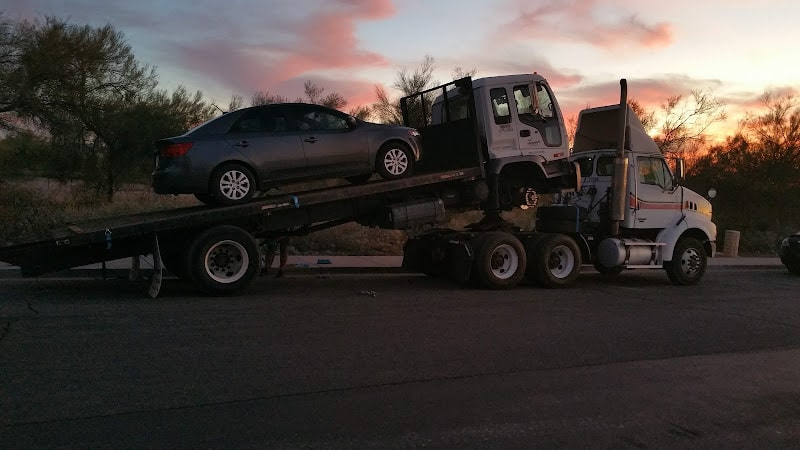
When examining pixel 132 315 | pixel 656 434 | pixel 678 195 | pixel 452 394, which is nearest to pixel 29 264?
pixel 132 315

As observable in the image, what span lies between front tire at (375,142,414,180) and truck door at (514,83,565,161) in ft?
7.40

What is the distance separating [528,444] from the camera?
14.1ft

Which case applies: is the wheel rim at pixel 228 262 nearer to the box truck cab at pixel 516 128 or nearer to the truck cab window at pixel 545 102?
the box truck cab at pixel 516 128

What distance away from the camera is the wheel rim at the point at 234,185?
962 cm

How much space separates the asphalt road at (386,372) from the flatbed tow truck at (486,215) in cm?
76

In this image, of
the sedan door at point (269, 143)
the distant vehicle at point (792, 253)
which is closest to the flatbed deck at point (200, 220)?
the sedan door at point (269, 143)

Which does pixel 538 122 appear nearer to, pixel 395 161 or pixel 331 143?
pixel 395 161

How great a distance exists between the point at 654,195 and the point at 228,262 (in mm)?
8604

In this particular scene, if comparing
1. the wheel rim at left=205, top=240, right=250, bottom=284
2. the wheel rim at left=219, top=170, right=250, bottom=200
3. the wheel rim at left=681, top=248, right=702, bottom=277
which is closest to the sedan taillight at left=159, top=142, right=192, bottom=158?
the wheel rim at left=219, top=170, right=250, bottom=200

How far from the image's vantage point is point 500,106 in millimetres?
11633

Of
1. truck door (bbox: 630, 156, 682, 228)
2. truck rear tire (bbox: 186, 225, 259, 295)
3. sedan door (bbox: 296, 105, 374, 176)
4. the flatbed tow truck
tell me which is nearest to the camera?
truck rear tire (bbox: 186, 225, 259, 295)

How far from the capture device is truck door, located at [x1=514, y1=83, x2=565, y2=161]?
38.3 feet

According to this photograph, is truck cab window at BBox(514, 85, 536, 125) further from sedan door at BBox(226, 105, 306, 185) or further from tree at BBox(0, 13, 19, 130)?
tree at BBox(0, 13, 19, 130)

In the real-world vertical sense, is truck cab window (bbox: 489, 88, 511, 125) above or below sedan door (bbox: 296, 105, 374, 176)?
above
